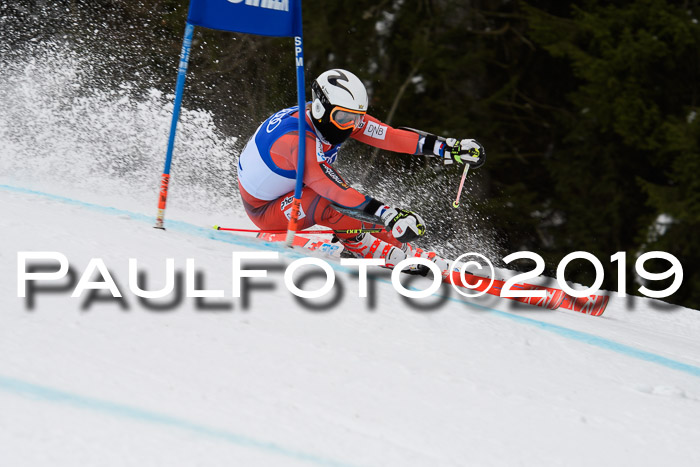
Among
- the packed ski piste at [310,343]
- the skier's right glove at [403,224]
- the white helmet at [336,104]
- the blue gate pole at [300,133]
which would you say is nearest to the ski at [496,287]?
the packed ski piste at [310,343]

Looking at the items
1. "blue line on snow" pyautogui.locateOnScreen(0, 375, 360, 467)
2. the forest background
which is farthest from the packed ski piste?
the forest background

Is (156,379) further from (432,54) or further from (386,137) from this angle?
(432,54)

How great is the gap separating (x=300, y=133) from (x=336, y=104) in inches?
13.3

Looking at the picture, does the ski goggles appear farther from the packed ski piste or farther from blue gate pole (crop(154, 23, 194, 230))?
blue gate pole (crop(154, 23, 194, 230))

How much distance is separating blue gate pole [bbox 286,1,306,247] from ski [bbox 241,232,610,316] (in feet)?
0.65

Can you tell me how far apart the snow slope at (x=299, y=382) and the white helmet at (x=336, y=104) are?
1.08m

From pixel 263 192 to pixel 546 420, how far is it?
2.52 metres

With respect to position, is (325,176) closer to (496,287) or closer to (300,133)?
(300,133)

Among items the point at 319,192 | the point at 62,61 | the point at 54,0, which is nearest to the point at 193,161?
the point at 62,61

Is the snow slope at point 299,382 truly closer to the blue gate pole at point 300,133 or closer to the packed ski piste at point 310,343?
the packed ski piste at point 310,343

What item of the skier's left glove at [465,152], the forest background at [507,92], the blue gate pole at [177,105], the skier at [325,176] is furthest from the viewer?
the forest background at [507,92]

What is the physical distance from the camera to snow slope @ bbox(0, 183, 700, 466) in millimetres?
1754

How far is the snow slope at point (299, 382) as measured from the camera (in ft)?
5.75

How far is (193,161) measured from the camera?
693 centimetres
